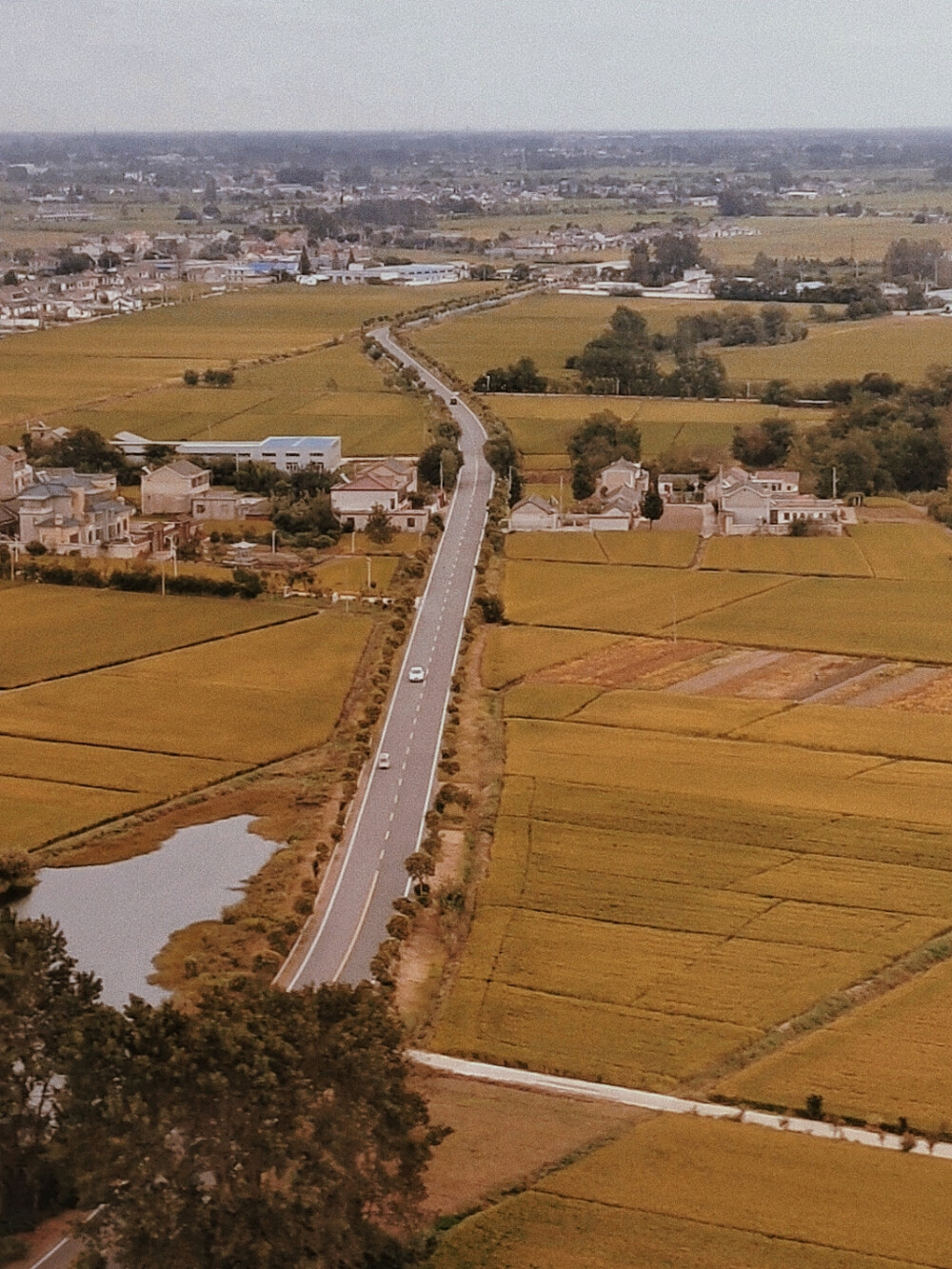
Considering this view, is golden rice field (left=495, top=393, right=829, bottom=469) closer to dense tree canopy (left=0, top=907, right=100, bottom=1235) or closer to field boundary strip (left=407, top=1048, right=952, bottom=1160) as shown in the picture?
field boundary strip (left=407, top=1048, right=952, bottom=1160)

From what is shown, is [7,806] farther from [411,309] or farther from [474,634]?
[411,309]

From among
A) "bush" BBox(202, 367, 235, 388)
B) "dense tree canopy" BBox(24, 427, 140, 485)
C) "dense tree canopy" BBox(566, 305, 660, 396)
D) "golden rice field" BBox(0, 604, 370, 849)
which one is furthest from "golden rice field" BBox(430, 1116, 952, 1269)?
"bush" BBox(202, 367, 235, 388)

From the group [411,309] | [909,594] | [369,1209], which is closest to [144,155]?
[411,309]

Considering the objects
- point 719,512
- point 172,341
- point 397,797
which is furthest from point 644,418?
point 397,797

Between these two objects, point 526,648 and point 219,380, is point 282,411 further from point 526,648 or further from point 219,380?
point 526,648

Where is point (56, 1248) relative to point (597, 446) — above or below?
below

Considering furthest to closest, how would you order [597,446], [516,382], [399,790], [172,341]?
[172,341] < [516,382] < [597,446] < [399,790]
